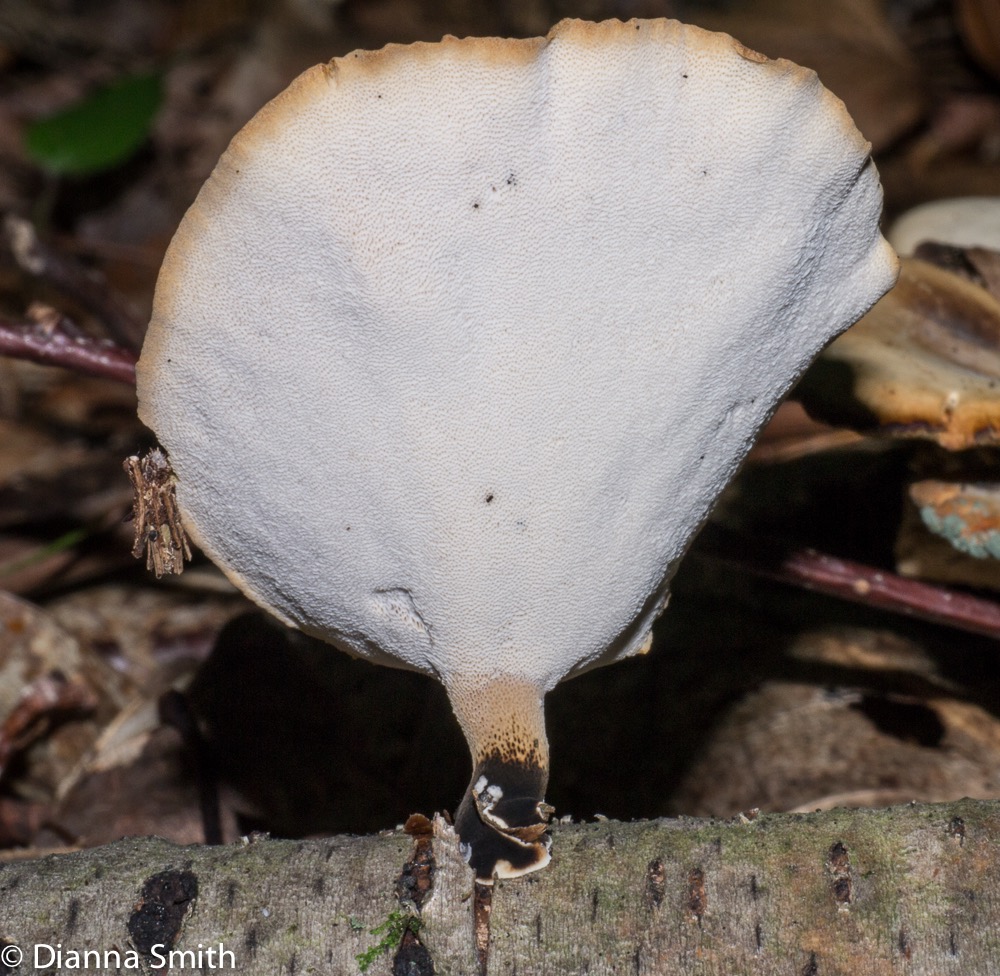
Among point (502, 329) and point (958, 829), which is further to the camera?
point (958, 829)

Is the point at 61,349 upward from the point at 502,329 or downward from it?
downward

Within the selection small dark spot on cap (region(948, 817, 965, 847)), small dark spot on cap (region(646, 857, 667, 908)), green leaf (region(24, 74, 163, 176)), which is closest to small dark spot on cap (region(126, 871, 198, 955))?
small dark spot on cap (region(646, 857, 667, 908))

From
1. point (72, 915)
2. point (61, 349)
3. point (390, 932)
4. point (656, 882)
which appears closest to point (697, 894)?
point (656, 882)

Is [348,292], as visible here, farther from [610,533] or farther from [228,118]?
[228,118]

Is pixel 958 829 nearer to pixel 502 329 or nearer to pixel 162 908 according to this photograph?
pixel 502 329

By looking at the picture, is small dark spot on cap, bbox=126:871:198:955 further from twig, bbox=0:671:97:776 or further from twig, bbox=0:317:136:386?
twig, bbox=0:671:97:776

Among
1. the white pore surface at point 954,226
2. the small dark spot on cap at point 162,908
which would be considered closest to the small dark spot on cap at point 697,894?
the small dark spot on cap at point 162,908
